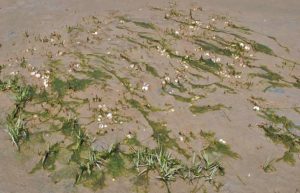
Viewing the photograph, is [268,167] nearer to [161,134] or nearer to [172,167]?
[172,167]

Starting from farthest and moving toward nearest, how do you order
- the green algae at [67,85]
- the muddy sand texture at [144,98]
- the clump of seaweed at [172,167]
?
the green algae at [67,85], the muddy sand texture at [144,98], the clump of seaweed at [172,167]

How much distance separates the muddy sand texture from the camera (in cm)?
872

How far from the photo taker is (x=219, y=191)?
8469 mm

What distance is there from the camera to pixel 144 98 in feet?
35.0

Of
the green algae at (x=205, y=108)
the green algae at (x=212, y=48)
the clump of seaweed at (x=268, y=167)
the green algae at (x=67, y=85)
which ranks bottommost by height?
the clump of seaweed at (x=268, y=167)

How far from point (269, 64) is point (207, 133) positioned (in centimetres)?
396

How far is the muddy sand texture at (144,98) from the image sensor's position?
28.6 ft

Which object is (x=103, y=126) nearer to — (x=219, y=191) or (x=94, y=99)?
(x=94, y=99)

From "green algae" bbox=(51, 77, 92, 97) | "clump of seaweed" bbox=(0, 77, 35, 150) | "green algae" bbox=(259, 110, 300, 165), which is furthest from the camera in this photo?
"green algae" bbox=(51, 77, 92, 97)

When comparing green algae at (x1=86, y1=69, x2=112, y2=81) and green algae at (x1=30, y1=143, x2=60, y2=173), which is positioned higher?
green algae at (x1=86, y1=69, x2=112, y2=81)

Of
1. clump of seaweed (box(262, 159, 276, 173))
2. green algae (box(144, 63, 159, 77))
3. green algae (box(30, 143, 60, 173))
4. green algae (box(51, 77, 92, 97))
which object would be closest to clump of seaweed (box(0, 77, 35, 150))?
green algae (box(51, 77, 92, 97))

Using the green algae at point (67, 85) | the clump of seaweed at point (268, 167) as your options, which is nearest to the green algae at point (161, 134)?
the green algae at point (67, 85)

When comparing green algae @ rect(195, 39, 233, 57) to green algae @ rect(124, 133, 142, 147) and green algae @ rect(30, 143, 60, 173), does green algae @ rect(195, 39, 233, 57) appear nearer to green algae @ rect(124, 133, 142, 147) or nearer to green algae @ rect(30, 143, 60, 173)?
green algae @ rect(124, 133, 142, 147)

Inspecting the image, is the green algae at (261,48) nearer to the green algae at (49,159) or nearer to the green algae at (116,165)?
the green algae at (116,165)
